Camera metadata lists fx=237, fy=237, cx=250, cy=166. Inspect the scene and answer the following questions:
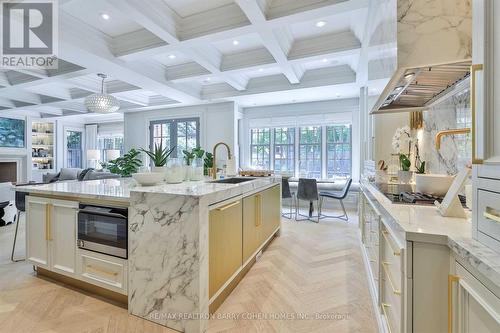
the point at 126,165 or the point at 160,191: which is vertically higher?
the point at 126,165

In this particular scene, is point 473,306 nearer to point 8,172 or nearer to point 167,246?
point 167,246

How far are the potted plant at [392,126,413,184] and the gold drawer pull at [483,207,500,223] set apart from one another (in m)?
1.85

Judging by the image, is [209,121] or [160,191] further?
[209,121]

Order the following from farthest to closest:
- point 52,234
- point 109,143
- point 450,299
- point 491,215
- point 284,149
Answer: point 109,143
point 284,149
point 52,234
point 450,299
point 491,215

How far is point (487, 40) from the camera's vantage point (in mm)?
738

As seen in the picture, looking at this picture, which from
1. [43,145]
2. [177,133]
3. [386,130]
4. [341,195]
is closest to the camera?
[386,130]

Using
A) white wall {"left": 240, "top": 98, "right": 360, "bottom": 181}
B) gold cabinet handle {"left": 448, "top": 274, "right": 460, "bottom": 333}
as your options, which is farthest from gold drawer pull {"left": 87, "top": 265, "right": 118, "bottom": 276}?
white wall {"left": 240, "top": 98, "right": 360, "bottom": 181}

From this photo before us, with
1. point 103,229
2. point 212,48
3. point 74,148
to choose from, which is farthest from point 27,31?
point 74,148

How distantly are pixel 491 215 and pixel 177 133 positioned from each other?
6903 mm

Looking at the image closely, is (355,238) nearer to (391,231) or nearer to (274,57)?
(391,231)

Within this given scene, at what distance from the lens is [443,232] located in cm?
88

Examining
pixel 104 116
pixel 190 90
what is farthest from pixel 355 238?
pixel 104 116

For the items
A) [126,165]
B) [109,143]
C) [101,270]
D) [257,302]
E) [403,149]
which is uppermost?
[109,143]

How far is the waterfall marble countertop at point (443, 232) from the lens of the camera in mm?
662
